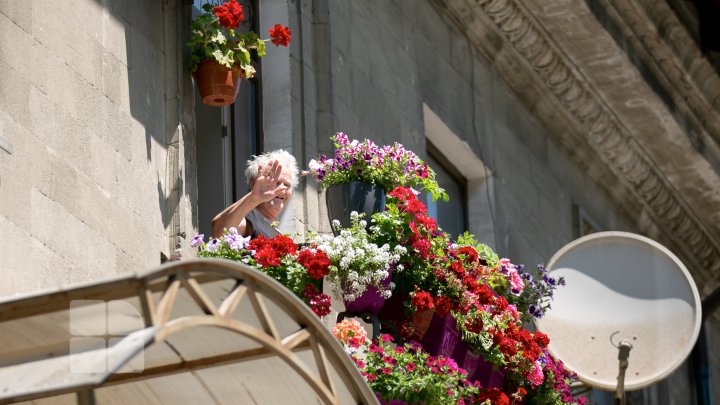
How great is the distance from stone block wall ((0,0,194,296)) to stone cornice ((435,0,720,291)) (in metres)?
5.44

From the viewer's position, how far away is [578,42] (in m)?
19.3

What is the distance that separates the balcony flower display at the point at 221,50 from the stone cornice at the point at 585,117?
4767mm

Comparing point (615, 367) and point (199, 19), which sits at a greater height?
point (199, 19)

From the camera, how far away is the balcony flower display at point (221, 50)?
1268 centimetres

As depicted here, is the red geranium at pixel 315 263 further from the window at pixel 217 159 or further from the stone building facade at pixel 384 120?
the window at pixel 217 159

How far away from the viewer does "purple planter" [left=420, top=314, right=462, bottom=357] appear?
1162 centimetres

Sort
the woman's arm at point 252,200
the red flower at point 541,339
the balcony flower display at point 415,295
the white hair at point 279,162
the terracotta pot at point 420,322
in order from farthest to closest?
the red flower at point 541,339 → the white hair at point 279,162 → the woman's arm at point 252,200 → the terracotta pot at point 420,322 → the balcony flower display at point 415,295

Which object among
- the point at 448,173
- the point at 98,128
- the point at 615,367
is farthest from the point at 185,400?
the point at 448,173

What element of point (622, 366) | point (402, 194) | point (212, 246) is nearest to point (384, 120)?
point (622, 366)

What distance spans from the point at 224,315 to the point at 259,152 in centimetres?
574

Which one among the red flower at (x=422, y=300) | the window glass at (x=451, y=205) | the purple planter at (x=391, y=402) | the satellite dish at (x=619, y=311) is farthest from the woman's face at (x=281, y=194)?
the window glass at (x=451, y=205)

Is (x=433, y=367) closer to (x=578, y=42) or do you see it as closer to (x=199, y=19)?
(x=199, y=19)

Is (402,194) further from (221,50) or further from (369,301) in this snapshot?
(221,50)

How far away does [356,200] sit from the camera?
12.2 m
